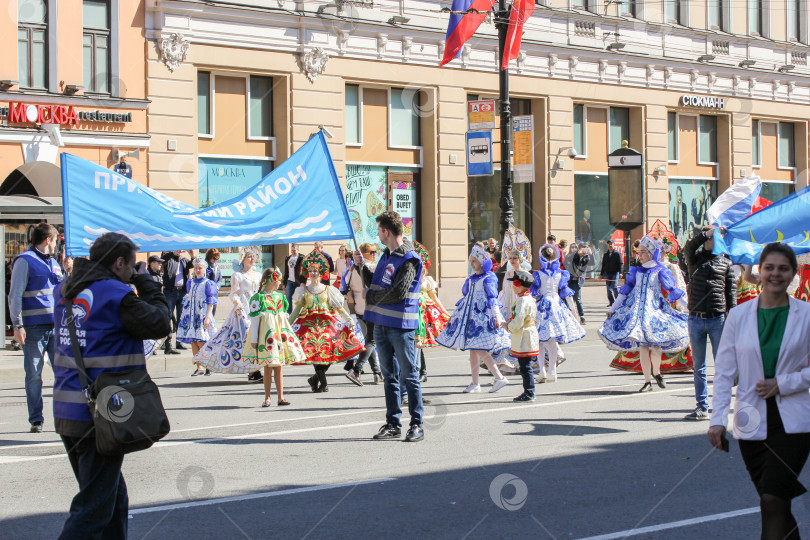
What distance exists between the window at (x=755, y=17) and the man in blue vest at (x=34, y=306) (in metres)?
29.8

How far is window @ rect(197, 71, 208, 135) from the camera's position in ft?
78.9

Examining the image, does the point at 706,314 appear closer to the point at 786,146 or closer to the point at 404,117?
the point at 404,117

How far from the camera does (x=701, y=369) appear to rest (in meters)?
10.3

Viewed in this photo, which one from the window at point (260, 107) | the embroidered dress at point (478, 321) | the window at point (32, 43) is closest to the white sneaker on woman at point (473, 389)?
the embroidered dress at point (478, 321)

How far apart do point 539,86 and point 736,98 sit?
8.47 meters

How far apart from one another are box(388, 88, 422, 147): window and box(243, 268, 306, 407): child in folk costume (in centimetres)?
1542

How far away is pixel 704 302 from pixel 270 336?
183 inches

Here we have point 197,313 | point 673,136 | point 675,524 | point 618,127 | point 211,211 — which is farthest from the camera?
point 673,136

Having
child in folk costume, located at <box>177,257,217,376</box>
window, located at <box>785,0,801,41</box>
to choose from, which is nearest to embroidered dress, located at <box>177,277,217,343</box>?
child in folk costume, located at <box>177,257,217,376</box>

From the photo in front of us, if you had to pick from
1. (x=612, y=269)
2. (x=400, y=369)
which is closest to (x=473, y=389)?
(x=400, y=369)

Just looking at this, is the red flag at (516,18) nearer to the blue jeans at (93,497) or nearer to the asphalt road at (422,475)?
the asphalt road at (422,475)

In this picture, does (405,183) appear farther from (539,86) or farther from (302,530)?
(302,530)

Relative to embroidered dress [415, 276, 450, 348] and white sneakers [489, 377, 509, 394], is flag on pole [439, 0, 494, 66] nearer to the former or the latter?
embroidered dress [415, 276, 450, 348]

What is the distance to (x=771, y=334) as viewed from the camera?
5102mm
